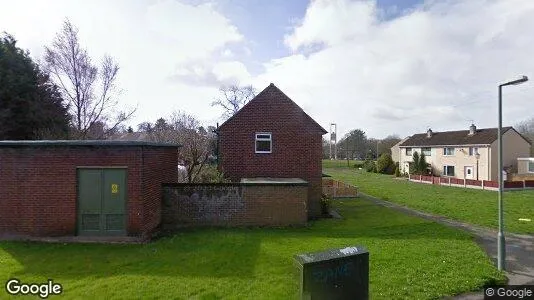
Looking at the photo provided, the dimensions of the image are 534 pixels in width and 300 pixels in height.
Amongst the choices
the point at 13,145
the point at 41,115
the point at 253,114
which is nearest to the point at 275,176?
the point at 253,114

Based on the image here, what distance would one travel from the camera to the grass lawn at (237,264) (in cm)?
703

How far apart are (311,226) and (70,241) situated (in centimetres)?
862

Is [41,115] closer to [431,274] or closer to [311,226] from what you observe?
[311,226]

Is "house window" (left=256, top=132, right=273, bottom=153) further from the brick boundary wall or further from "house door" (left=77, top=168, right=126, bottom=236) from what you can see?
the brick boundary wall

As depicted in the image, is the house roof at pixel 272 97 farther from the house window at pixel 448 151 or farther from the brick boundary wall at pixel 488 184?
the house window at pixel 448 151

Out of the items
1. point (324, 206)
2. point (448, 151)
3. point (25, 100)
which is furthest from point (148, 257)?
point (448, 151)

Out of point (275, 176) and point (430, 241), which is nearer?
point (430, 241)

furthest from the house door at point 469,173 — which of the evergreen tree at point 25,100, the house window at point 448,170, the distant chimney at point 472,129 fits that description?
the evergreen tree at point 25,100

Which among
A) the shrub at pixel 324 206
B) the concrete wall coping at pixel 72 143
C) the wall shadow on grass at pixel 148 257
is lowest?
the wall shadow on grass at pixel 148 257

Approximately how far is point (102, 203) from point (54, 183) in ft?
5.59

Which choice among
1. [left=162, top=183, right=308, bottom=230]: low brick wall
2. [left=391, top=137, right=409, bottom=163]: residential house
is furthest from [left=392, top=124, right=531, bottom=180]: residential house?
[left=162, top=183, right=308, bottom=230]: low brick wall

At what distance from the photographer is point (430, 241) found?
1123cm

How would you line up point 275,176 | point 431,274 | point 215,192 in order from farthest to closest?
1. point 275,176
2. point 215,192
3. point 431,274

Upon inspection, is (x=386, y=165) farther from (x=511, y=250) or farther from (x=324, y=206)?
(x=511, y=250)
